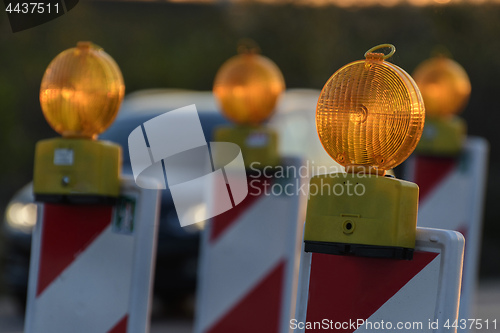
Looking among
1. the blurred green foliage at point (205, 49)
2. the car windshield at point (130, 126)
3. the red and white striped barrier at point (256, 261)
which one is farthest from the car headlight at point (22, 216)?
the blurred green foliage at point (205, 49)

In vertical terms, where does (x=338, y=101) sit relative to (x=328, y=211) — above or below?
above

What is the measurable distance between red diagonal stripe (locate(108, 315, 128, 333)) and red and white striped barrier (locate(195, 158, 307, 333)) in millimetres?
1270

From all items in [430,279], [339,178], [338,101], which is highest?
[338,101]

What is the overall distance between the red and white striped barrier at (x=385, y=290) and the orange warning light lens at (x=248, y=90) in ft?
6.22

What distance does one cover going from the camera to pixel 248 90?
4.33 metres

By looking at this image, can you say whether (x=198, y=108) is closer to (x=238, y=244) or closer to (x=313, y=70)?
(x=238, y=244)

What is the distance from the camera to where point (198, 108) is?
25.2ft

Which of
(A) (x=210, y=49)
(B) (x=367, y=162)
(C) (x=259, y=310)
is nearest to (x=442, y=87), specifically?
(C) (x=259, y=310)

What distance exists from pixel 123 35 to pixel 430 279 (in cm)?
1286

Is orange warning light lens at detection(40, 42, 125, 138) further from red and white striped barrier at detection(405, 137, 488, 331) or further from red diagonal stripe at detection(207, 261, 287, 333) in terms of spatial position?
red and white striped barrier at detection(405, 137, 488, 331)

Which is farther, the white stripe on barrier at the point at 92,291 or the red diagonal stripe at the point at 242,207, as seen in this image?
the red diagonal stripe at the point at 242,207

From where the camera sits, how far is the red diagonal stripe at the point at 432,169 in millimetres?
5074

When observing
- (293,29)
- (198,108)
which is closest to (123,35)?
(293,29)

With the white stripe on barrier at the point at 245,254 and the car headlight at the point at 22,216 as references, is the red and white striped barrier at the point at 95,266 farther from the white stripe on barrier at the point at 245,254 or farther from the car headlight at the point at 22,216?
the car headlight at the point at 22,216
